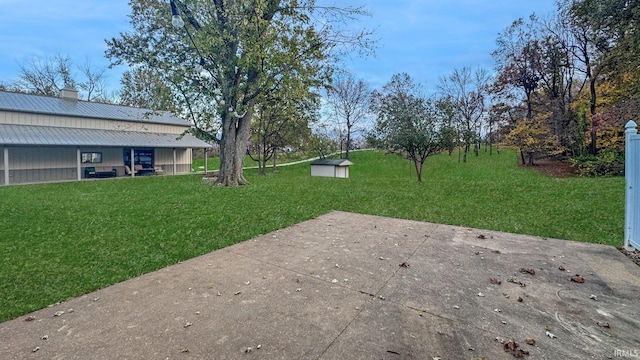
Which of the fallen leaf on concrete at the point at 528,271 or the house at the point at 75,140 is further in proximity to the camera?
the house at the point at 75,140

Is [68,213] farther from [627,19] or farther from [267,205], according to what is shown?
[627,19]

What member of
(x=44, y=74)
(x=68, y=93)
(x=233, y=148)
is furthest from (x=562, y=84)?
(x=44, y=74)

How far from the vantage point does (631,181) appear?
4.20 metres

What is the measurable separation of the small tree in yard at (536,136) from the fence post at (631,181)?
15.9 metres

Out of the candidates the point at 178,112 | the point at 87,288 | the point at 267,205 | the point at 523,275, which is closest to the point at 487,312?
the point at 523,275

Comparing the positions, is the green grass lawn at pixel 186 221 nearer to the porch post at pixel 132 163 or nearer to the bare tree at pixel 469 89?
the porch post at pixel 132 163

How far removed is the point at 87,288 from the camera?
3109 mm

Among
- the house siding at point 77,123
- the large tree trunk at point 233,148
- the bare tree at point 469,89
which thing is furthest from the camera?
the bare tree at point 469,89

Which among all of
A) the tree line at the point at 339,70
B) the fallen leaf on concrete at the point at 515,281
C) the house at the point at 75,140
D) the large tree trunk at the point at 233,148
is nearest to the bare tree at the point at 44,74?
→ the house at the point at 75,140

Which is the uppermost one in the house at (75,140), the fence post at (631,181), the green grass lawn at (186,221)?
the house at (75,140)

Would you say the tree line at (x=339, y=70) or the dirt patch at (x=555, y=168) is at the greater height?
the tree line at (x=339, y=70)

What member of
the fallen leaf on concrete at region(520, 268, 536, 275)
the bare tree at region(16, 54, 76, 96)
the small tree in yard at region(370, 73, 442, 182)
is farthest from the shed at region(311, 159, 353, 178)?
the bare tree at region(16, 54, 76, 96)

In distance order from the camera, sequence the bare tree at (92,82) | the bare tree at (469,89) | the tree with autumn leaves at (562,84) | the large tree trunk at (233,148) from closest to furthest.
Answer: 1. the large tree trunk at (233,148)
2. the tree with autumn leaves at (562,84)
3. the bare tree at (469,89)
4. the bare tree at (92,82)

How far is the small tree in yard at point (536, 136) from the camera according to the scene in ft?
57.9
